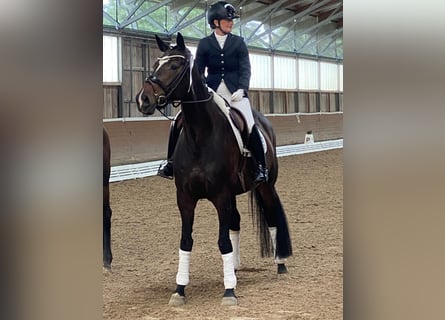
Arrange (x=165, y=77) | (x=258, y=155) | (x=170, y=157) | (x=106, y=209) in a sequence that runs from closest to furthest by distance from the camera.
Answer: (x=106, y=209) < (x=165, y=77) < (x=170, y=157) < (x=258, y=155)

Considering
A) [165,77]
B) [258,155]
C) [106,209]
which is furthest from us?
[258,155]

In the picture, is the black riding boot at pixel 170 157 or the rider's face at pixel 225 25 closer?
the rider's face at pixel 225 25

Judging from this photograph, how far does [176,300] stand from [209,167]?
0.43 meters

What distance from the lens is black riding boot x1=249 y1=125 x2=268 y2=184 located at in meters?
1.61

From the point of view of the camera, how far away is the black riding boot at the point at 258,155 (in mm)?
1610

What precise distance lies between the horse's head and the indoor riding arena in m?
0.02

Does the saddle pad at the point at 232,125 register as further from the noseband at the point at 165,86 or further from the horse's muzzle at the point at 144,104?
the horse's muzzle at the point at 144,104

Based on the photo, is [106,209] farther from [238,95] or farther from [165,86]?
[238,95]

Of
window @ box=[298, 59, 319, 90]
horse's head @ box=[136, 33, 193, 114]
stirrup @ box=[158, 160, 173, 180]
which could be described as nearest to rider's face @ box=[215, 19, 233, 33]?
horse's head @ box=[136, 33, 193, 114]

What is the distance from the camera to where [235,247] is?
5.05 ft

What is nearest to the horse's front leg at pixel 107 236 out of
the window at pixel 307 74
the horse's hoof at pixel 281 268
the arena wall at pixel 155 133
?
the arena wall at pixel 155 133

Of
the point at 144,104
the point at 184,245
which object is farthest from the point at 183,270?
the point at 144,104
